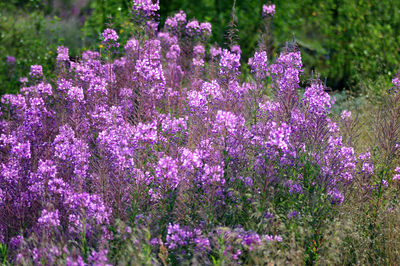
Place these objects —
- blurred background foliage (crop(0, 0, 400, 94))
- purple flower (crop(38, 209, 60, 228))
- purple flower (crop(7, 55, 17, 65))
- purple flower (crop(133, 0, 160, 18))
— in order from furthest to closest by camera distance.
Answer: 1. blurred background foliage (crop(0, 0, 400, 94))
2. purple flower (crop(7, 55, 17, 65))
3. purple flower (crop(133, 0, 160, 18))
4. purple flower (crop(38, 209, 60, 228))

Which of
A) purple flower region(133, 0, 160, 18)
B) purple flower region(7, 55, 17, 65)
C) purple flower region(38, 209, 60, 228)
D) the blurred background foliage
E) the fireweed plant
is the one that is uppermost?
the blurred background foliage

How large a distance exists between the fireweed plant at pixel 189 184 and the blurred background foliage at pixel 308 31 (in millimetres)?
4037

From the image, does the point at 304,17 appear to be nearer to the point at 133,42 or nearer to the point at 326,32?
the point at 326,32

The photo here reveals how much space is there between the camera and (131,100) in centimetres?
512

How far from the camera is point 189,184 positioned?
3.44 meters

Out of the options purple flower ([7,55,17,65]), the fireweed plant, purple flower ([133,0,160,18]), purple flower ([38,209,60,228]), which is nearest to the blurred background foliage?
purple flower ([7,55,17,65])

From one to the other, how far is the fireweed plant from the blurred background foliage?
404 centimetres

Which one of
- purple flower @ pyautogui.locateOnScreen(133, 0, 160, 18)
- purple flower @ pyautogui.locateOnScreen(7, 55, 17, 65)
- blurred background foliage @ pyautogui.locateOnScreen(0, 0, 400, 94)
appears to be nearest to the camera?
purple flower @ pyautogui.locateOnScreen(133, 0, 160, 18)

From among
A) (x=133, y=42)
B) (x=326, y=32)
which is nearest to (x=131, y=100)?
(x=133, y=42)

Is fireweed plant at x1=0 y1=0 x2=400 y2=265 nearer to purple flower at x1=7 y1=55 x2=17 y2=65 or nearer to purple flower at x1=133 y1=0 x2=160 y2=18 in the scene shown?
purple flower at x1=133 y1=0 x2=160 y2=18

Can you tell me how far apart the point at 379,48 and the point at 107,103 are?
6.36m

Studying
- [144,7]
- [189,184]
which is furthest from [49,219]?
[144,7]

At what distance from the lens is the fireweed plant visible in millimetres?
3066

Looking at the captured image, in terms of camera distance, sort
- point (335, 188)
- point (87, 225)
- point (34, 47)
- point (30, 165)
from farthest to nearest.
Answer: point (34, 47) < point (30, 165) < point (335, 188) < point (87, 225)
